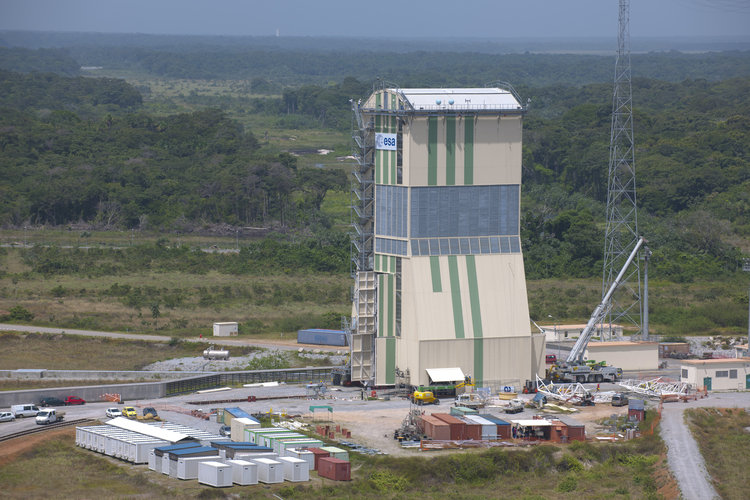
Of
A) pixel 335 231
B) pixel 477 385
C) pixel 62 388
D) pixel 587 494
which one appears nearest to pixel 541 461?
pixel 587 494

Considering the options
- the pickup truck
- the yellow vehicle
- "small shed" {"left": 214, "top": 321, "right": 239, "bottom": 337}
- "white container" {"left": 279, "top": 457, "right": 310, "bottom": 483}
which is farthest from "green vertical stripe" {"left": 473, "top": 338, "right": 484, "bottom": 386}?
"small shed" {"left": 214, "top": 321, "right": 239, "bottom": 337}

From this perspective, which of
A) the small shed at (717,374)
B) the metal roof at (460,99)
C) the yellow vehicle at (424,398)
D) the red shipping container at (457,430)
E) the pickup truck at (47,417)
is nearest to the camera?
the red shipping container at (457,430)

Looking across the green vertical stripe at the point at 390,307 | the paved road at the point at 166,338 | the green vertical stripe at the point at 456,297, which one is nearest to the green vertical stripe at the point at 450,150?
the green vertical stripe at the point at 456,297

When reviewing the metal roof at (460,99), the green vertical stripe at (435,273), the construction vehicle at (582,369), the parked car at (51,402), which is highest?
the metal roof at (460,99)

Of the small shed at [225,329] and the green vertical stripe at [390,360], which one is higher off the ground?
the green vertical stripe at [390,360]

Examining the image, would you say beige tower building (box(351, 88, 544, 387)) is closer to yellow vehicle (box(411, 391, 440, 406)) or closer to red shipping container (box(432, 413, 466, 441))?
yellow vehicle (box(411, 391, 440, 406))

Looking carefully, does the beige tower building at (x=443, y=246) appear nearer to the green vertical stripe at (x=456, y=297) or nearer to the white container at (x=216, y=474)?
the green vertical stripe at (x=456, y=297)
